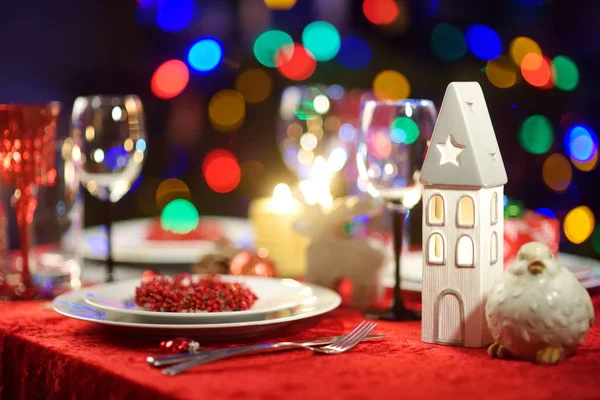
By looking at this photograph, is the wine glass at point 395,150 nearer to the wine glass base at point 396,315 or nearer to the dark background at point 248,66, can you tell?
the wine glass base at point 396,315

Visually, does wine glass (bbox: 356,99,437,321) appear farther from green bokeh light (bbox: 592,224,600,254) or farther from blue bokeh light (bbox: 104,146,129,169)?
green bokeh light (bbox: 592,224,600,254)

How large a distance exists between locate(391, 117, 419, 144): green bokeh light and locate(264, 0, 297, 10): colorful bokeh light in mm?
2672

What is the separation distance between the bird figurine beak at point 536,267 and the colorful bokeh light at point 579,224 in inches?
78.5

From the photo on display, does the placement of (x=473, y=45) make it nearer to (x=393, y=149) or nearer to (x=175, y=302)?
(x=393, y=149)

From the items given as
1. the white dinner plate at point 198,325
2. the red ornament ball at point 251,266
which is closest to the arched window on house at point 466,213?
the white dinner plate at point 198,325

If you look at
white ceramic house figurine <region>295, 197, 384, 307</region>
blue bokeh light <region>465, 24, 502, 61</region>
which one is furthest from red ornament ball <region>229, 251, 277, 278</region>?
blue bokeh light <region>465, 24, 502, 61</region>

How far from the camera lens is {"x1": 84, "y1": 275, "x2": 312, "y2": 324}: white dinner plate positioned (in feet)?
3.31

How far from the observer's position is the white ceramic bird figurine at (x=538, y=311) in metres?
0.90

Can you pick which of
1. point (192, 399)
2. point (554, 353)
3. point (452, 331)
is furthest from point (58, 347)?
point (554, 353)

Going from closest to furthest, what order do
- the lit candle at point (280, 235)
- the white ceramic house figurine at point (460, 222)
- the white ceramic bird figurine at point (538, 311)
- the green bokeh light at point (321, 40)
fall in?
the white ceramic bird figurine at point (538, 311), the white ceramic house figurine at point (460, 222), the lit candle at point (280, 235), the green bokeh light at point (321, 40)

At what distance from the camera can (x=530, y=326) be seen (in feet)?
2.95

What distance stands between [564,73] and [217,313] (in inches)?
84.2

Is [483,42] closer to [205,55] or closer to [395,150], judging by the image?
[205,55]

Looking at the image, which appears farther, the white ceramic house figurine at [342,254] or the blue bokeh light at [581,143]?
the blue bokeh light at [581,143]
